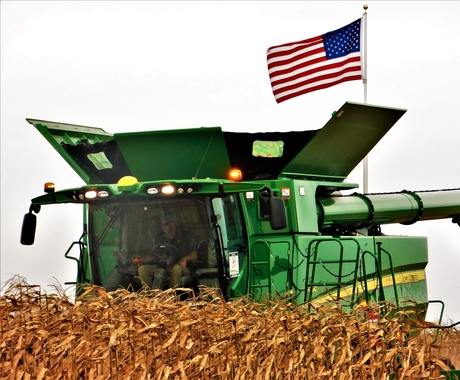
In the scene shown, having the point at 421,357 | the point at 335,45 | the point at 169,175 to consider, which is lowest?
the point at 421,357

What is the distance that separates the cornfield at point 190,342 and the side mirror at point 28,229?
64.8 inches

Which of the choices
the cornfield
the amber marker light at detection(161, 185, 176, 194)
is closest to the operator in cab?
the amber marker light at detection(161, 185, 176, 194)

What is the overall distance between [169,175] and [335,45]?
463 cm

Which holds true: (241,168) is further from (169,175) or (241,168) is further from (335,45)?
(335,45)

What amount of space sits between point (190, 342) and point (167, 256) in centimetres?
212

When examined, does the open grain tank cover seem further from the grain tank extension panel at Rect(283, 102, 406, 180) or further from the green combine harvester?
the grain tank extension panel at Rect(283, 102, 406, 180)

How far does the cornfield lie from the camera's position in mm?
7824

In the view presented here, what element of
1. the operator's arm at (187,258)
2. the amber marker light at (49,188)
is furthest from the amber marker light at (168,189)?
the amber marker light at (49,188)

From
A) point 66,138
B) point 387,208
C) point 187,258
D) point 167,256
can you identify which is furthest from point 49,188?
point 387,208

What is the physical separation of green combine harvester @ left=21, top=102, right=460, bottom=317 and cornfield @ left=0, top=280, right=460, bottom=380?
0.93 metres

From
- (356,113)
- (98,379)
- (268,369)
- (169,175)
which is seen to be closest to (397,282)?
(356,113)

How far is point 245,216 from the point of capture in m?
10.6

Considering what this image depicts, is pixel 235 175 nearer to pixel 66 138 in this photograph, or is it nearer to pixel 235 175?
pixel 235 175

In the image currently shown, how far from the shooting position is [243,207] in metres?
10.6
